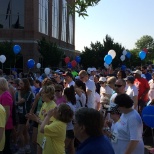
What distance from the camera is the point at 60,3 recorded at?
5062 centimetres

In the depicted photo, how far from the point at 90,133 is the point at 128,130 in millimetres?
1376

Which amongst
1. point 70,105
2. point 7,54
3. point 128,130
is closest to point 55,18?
point 7,54

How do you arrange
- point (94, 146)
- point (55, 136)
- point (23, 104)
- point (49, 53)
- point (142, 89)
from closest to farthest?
1. point (94, 146)
2. point (55, 136)
3. point (23, 104)
4. point (142, 89)
5. point (49, 53)

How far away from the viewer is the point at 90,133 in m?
3.03

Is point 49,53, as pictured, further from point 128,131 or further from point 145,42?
point 145,42

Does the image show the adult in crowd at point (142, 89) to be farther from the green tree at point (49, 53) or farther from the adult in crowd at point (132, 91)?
the green tree at point (49, 53)

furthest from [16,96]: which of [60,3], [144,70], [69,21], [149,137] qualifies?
[69,21]

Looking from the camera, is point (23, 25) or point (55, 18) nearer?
point (23, 25)

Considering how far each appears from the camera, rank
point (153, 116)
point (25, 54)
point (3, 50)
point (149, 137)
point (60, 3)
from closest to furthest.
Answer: point (153, 116) < point (149, 137) < point (3, 50) < point (25, 54) < point (60, 3)

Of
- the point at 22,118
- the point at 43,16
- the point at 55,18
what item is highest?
the point at 55,18

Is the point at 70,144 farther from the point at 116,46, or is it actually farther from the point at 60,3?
the point at 60,3

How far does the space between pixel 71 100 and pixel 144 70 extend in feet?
27.3

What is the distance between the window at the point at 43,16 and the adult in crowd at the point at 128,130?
3579cm

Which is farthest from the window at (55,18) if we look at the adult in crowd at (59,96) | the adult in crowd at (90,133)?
the adult in crowd at (90,133)
